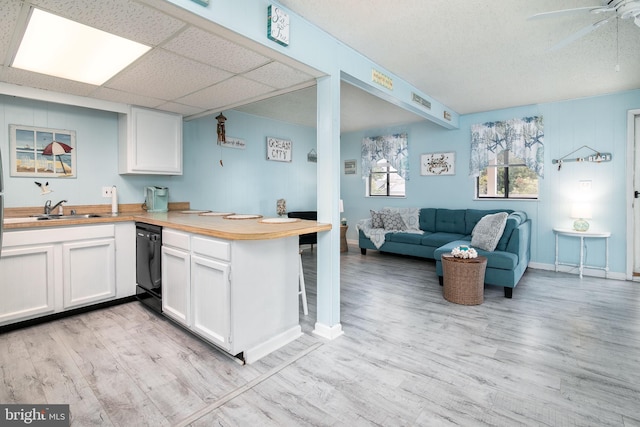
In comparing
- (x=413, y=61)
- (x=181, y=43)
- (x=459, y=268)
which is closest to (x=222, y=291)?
(x=181, y=43)

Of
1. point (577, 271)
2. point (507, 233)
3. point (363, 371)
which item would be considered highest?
point (507, 233)

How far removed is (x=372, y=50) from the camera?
2.81 meters

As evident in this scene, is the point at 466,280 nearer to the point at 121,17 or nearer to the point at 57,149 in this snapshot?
the point at 121,17

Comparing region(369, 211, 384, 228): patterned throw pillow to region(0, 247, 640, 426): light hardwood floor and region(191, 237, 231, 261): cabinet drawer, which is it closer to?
region(0, 247, 640, 426): light hardwood floor

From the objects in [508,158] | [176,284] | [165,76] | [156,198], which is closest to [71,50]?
[165,76]

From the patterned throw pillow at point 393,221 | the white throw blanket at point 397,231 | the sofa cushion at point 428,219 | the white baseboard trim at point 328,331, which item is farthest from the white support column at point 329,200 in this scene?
the sofa cushion at point 428,219

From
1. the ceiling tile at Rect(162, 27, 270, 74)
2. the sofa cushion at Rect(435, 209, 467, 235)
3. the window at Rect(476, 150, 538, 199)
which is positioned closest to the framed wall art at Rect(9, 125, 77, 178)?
the ceiling tile at Rect(162, 27, 270, 74)

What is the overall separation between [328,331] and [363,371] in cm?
52

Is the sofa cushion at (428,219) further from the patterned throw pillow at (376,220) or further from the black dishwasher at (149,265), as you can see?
the black dishwasher at (149,265)

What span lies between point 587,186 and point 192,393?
518cm

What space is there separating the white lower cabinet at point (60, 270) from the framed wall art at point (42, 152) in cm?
75

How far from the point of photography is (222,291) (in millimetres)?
2096

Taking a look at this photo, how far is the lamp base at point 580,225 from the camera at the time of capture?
4242mm

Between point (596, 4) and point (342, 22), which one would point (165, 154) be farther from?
point (596, 4)
